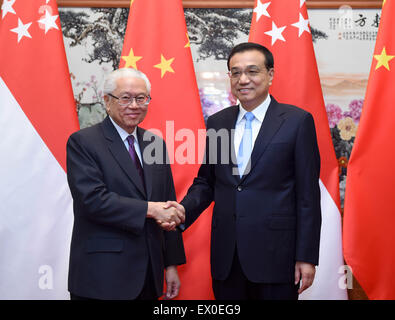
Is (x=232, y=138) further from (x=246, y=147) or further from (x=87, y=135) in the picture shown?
(x=87, y=135)

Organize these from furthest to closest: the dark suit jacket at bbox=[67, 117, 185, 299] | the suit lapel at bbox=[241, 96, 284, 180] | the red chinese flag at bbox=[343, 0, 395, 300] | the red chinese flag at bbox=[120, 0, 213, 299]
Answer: the red chinese flag at bbox=[120, 0, 213, 299] → the red chinese flag at bbox=[343, 0, 395, 300] → the suit lapel at bbox=[241, 96, 284, 180] → the dark suit jacket at bbox=[67, 117, 185, 299]

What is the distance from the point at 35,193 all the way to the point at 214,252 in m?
1.07

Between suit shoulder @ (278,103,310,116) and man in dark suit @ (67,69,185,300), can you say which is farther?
suit shoulder @ (278,103,310,116)

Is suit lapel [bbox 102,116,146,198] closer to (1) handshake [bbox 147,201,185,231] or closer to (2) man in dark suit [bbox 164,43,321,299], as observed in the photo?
(1) handshake [bbox 147,201,185,231]

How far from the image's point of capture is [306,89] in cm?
217

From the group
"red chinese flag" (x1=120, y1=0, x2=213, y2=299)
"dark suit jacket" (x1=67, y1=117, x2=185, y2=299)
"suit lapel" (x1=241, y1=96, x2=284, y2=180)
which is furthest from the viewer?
"red chinese flag" (x1=120, y1=0, x2=213, y2=299)

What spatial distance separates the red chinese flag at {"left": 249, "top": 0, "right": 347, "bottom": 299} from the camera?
2124mm

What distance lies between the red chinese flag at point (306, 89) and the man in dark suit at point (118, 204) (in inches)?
33.9

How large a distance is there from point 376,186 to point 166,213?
47.0 inches

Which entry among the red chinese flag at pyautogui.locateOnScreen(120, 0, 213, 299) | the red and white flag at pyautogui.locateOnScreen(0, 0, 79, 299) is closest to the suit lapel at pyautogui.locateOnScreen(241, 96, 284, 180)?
the red chinese flag at pyautogui.locateOnScreen(120, 0, 213, 299)

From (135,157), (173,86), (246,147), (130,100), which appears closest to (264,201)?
(246,147)

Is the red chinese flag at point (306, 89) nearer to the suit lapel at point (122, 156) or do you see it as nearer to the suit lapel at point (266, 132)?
the suit lapel at point (266, 132)

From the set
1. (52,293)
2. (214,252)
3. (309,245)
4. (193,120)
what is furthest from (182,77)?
(52,293)

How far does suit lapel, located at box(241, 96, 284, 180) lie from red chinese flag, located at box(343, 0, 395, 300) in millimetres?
699
